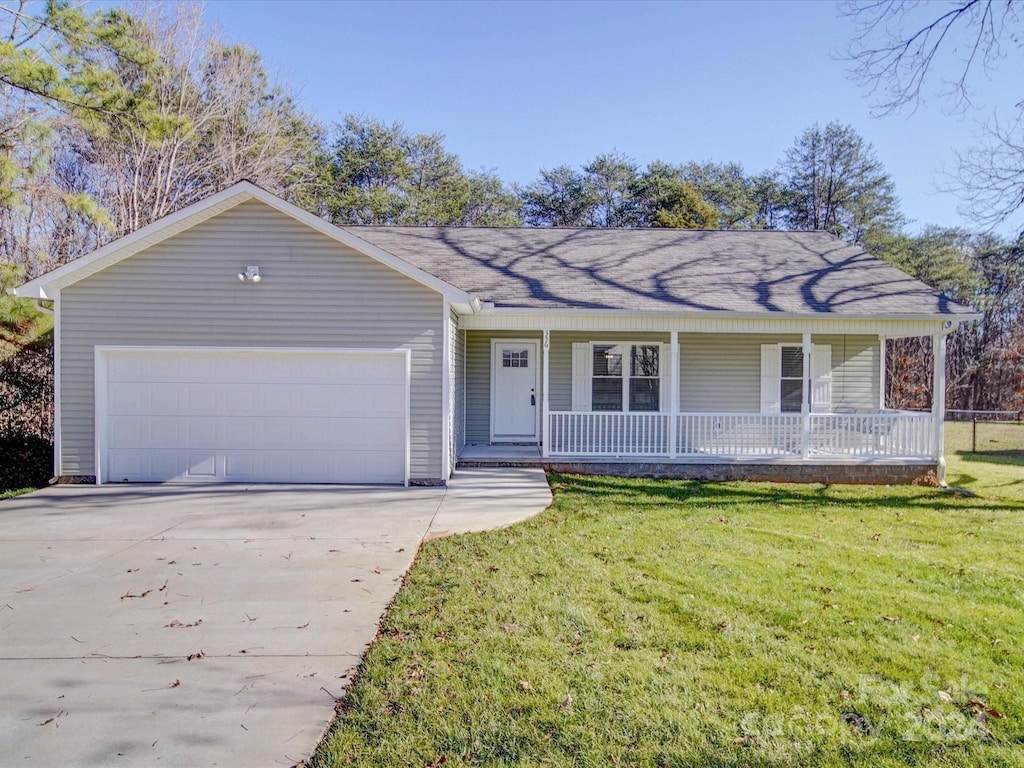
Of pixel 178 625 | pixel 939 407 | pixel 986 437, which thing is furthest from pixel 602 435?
pixel 986 437

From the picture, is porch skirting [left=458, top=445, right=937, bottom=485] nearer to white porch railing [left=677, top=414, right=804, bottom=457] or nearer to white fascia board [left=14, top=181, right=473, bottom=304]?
white porch railing [left=677, top=414, right=804, bottom=457]

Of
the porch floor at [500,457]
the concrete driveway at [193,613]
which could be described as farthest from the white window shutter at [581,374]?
the concrete driveway at [193,613]

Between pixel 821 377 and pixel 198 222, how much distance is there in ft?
38.1

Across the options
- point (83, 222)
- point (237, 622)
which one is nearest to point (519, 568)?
point (237, 622)

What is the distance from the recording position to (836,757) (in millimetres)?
2844

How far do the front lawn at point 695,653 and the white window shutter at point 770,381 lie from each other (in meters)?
5.43

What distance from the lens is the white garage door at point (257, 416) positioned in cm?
920

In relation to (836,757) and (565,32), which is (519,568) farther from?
(565,32)

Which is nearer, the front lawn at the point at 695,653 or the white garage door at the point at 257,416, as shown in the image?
the front lawn at the point at 695,653

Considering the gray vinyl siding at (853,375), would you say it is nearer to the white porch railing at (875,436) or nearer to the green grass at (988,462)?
the white porch railing at (875,436)

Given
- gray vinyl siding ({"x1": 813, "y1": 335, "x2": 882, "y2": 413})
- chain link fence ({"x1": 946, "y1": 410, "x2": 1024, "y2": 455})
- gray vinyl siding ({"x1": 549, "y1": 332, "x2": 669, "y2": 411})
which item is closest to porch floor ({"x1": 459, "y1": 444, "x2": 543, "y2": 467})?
gray vinyl siding ({"x1": 549, "y1": 332, "x2": 669, "y2": 411})

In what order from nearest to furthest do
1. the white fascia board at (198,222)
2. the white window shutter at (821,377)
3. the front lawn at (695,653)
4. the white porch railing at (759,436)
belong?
the front lawn at (695,653), the white fascia board at (198,222), the white porch railing at (759,436), the white window shutter at (821,377)

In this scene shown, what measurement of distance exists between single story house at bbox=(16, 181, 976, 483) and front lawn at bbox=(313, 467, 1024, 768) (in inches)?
144

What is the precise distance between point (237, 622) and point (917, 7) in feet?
33.1
